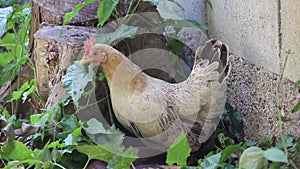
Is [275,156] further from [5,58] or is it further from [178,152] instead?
[5,58]

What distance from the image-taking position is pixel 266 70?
184 cm

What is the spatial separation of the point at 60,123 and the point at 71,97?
11cm

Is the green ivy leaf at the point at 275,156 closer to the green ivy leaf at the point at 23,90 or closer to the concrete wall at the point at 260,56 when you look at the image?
the concrete wall at the point at 260,56

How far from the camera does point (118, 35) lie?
6.52 ft

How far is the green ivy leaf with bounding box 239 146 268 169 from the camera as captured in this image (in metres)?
1.27

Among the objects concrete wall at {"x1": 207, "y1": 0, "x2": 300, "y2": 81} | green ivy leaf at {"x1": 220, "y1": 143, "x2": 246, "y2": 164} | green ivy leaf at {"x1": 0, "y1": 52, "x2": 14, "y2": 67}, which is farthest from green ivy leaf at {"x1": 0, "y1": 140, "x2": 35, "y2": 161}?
green ivy leaf at {"x1": 0, "y1": 52, "x2": 14, "y2": 67}

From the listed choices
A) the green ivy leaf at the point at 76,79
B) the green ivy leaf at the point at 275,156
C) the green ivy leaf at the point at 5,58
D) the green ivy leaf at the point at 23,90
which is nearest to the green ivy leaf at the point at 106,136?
the green ivy leaf at the point at 76,79

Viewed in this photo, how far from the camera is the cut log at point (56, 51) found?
2074 mm

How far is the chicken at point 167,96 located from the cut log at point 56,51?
0.22 metres

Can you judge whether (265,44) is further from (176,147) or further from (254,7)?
(176,147)

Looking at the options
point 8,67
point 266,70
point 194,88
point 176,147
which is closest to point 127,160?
point 176,147

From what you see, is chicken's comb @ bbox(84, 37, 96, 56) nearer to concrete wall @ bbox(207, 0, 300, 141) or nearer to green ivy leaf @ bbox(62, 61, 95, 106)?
green ivy leaf @ bbox(62, 61, 95, 106)

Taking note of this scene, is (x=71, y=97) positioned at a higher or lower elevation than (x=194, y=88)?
lower

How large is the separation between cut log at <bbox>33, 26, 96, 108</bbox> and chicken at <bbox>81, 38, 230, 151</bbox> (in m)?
0.22
